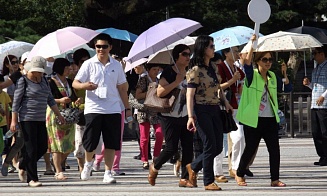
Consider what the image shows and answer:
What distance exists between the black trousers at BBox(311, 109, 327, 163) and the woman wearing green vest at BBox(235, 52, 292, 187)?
11.8ft

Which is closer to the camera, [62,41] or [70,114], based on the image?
[70,114]

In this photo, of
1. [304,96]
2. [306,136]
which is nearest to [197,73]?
[306,136]

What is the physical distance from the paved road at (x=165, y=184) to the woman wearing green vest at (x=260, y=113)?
29 centimetres

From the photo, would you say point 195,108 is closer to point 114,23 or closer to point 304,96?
point 304,96

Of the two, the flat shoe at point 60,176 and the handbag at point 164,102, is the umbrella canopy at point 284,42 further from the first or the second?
the flat shoe at point 60,176

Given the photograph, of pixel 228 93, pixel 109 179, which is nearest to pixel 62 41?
A: pixel 109 179

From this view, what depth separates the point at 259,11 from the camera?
12703mm

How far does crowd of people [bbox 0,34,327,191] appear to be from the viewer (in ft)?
39.2

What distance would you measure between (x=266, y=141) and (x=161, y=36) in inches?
76.7

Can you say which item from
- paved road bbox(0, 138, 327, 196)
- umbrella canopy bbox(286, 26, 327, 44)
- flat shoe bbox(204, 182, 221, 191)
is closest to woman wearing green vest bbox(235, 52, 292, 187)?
paved road bbox(0, 138, 327, 196)

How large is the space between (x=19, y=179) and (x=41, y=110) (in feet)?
5.29

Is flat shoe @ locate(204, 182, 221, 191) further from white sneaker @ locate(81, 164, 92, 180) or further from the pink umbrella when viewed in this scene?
the pink umbrella

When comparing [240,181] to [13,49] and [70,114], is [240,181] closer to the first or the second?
[70,114]

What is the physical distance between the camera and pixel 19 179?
14109 millimetres
